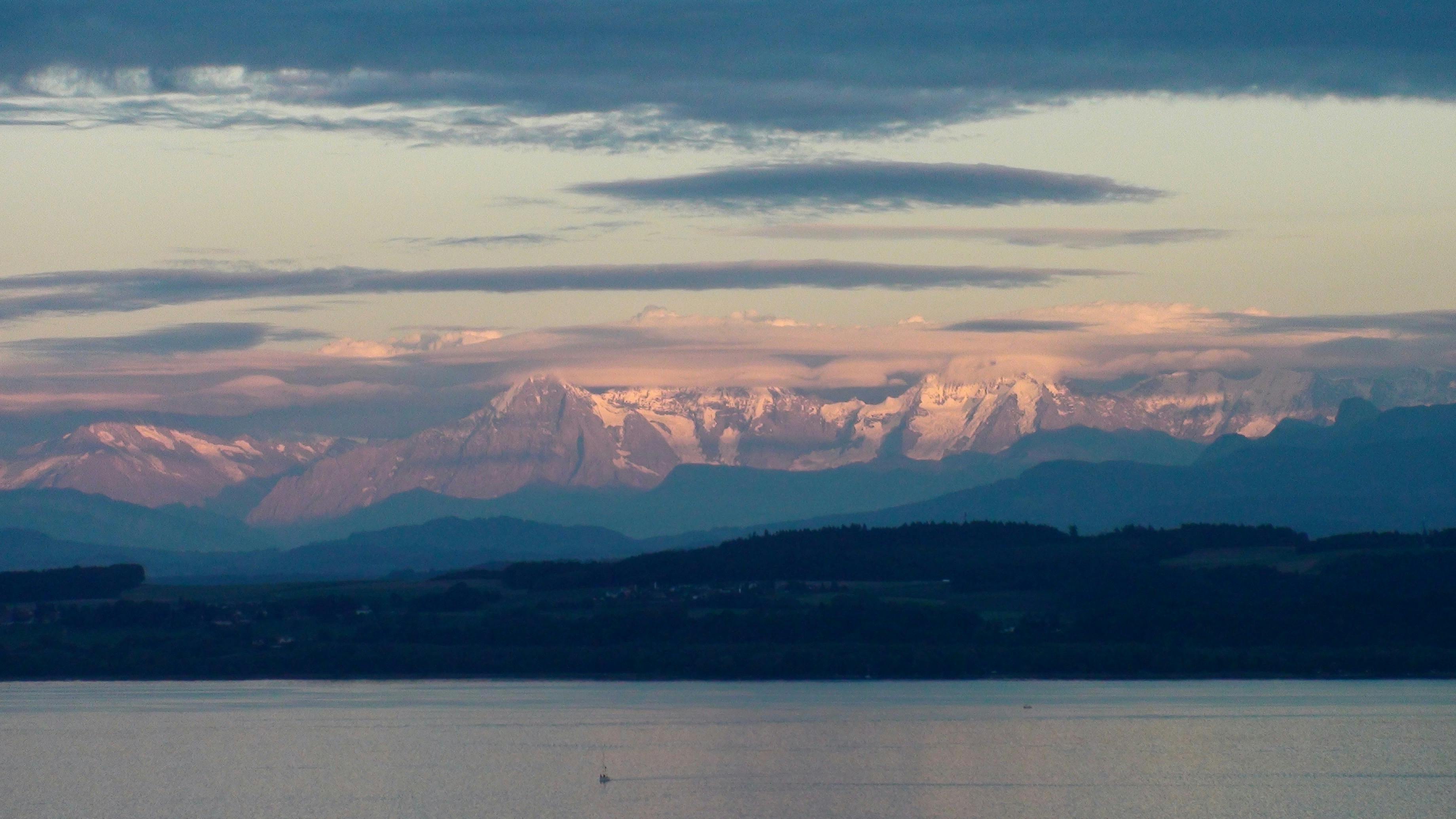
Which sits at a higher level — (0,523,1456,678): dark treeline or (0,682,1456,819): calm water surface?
(0,523,1456,678): dark treeline

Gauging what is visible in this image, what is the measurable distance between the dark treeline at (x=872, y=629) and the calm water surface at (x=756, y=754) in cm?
874

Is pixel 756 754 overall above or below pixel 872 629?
below

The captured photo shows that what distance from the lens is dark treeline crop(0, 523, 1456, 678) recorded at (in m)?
157

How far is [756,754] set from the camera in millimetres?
106375

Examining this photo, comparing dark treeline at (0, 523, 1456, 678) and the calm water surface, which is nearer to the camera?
the calm water surface

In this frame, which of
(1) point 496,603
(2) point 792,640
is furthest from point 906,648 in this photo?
(1) point 496,603

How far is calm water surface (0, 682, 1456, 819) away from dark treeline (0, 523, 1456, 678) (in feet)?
28.7

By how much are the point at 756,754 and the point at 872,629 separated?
58.6 m

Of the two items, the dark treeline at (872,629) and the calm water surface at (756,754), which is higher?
the dark treeline at (872,629)

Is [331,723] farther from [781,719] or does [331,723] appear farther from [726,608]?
[726,608]

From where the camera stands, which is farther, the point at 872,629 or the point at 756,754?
the point at 872,629

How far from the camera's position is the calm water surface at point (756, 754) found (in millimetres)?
90625

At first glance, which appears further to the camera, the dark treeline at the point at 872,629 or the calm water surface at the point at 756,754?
the dark treeline at the point at 872,629

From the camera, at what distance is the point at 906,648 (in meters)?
160
